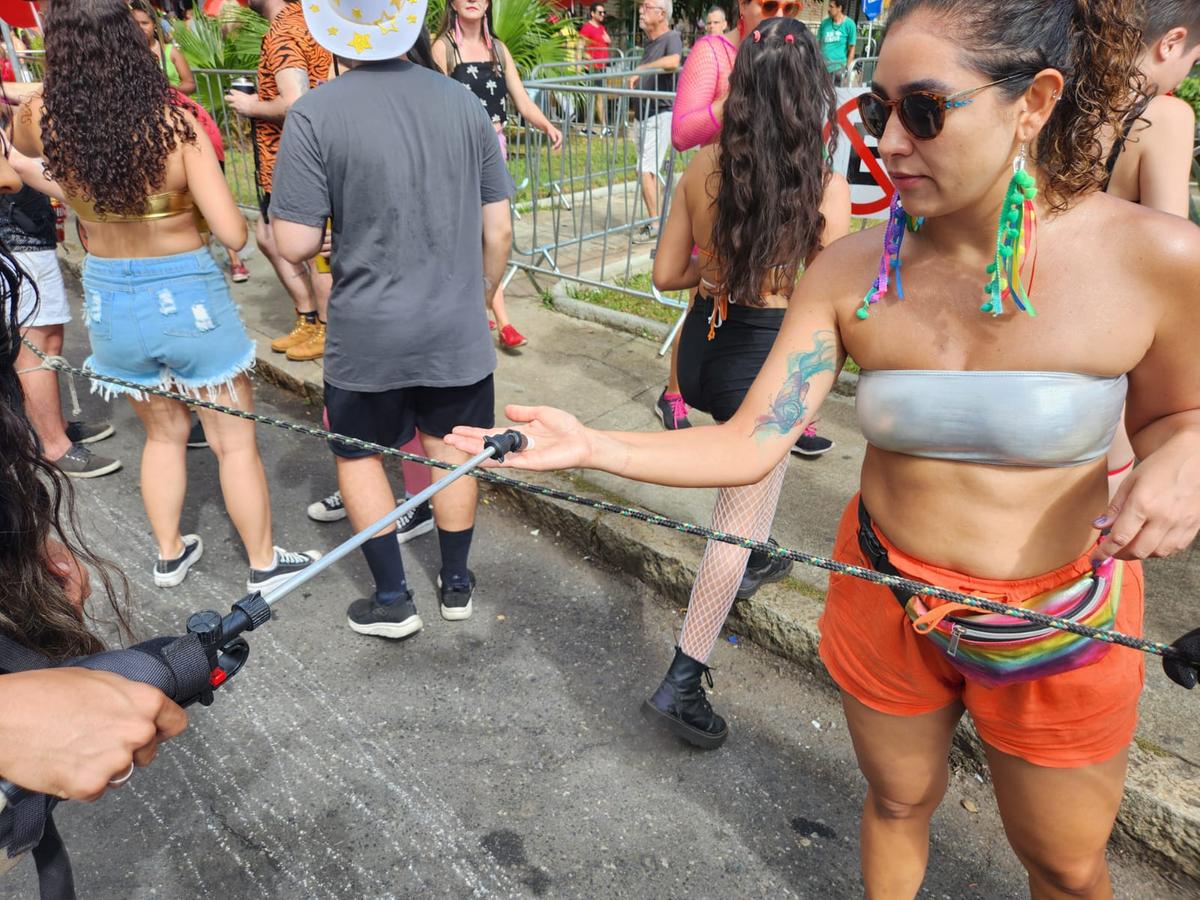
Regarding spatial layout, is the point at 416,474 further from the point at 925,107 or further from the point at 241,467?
the point at 925,107

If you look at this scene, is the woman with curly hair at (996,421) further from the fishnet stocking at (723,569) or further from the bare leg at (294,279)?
the bare leg at (294,279)

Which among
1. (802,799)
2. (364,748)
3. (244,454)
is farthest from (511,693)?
(244,454)

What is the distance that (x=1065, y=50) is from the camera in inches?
49.9

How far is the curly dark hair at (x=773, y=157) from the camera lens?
2512mm

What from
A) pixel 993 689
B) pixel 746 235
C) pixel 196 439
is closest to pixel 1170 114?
pixel 746 235

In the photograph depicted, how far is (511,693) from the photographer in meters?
2.92

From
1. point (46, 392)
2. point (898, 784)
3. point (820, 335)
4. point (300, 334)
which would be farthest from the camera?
point (300, 334)

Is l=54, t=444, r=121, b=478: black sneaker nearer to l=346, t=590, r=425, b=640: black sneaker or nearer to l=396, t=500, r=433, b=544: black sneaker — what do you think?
l=396, t=500, r=433, b=544: black sneaker

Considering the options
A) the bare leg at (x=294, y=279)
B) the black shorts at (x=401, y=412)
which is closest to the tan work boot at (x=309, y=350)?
the bare leg at (x=294, y=279)

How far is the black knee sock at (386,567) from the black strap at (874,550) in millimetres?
1840

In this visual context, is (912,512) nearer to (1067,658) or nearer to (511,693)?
(1067,658)

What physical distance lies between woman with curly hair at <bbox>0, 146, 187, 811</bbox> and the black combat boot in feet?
5.33

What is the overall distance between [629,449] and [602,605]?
1.78 metres

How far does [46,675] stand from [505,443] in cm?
80
